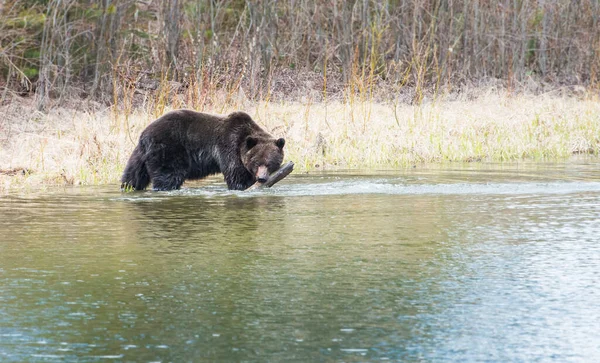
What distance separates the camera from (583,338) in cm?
451

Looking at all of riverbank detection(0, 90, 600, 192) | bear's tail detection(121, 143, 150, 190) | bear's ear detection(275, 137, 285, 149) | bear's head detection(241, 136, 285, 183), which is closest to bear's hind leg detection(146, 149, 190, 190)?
bear's tail detection(121, 143, 150, 190)

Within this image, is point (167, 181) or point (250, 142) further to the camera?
point (167, 181)

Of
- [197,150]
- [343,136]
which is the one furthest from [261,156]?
[343,136]

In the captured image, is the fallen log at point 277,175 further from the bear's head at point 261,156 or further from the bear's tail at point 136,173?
the bear's tail at point 136,173

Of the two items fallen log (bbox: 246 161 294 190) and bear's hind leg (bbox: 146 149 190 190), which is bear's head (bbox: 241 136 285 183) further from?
bear's hind leg (bbox: 146 149 190 190)

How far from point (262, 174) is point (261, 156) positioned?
231 millimetres

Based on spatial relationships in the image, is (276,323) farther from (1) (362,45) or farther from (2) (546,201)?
(1) (362,45)

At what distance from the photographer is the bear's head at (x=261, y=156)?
1120 cm

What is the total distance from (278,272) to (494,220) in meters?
2.98

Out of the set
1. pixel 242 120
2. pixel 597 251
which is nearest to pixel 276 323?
pixel 597 251

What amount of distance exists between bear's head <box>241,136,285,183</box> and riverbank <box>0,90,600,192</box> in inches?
103

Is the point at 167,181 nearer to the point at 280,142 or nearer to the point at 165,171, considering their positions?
the point at 165,171

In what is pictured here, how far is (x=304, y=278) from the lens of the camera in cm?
599

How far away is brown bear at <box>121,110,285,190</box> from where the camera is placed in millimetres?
11422
